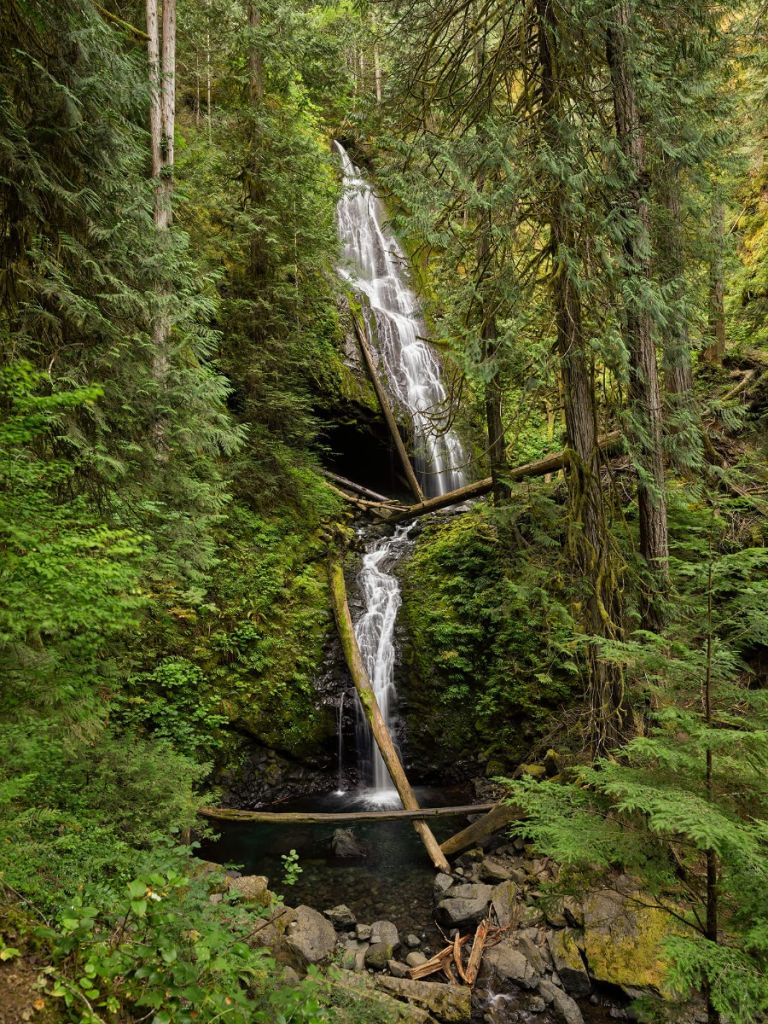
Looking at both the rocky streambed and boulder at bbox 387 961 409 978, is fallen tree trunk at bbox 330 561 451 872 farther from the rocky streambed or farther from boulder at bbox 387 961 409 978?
boulder at bbox 387 961 409 978

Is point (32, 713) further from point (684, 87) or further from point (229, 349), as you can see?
point (684, 87)

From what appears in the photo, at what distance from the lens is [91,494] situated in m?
4.96

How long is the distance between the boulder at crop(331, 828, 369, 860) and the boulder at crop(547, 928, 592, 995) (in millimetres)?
2664

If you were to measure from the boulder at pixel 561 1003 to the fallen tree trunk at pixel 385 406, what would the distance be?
879 centimetres

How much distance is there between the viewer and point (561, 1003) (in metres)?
4.66

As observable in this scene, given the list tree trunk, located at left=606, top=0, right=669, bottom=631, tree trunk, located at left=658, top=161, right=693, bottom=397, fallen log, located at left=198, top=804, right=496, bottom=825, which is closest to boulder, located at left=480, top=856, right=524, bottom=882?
fallen log, located at left=198, top=804, right=496, bottom=825

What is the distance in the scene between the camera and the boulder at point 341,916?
229 inches

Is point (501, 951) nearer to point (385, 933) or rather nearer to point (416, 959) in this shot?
point (416, 959)

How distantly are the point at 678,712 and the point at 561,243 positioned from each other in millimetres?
4169

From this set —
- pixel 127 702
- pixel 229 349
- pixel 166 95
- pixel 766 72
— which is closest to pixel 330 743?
pixel 127 702

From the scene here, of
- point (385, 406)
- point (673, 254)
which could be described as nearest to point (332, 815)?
point (673, 254)

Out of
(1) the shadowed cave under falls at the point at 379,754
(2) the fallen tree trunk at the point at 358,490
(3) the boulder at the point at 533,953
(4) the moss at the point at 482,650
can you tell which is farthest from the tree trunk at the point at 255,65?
(3) the boulder at the point at 533,953

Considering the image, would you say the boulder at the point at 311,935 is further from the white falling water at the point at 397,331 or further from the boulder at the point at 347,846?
the white falling water at the point at 397,331

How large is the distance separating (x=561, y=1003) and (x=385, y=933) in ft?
5.68
